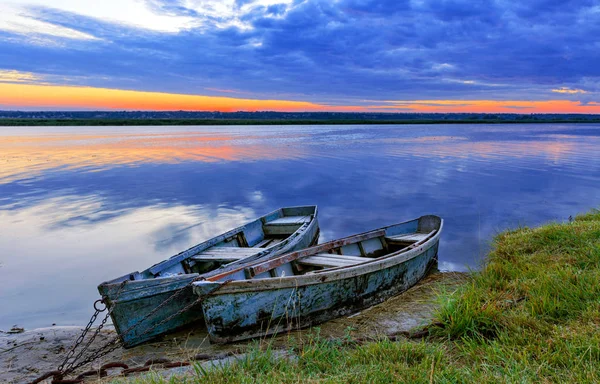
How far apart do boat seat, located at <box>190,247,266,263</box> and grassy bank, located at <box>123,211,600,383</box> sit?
2.76 m

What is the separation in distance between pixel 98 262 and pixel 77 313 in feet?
7.83

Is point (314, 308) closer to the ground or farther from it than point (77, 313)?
farther from it

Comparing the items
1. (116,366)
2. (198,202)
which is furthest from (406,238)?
(198,202)

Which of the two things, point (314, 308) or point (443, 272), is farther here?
point (443, 272)

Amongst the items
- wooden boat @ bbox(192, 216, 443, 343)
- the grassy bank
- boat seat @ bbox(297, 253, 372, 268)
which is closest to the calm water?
wooden boat @ bbox(192, 216, 443, 343)

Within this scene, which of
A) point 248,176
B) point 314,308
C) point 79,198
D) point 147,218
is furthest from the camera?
point 248,176

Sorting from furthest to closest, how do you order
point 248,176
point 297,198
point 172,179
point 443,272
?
point 248,176
point 172,179
point 297,198
point 443,272

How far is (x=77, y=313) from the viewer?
7.15 m

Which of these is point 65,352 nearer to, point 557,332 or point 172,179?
point 557,332

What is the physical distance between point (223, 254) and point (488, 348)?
5.08 m

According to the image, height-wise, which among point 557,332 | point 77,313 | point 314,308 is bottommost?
point 77,313

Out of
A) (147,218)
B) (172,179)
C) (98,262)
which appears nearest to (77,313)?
(98,262)

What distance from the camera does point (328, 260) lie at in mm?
7605

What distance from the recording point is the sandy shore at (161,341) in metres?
5.45
